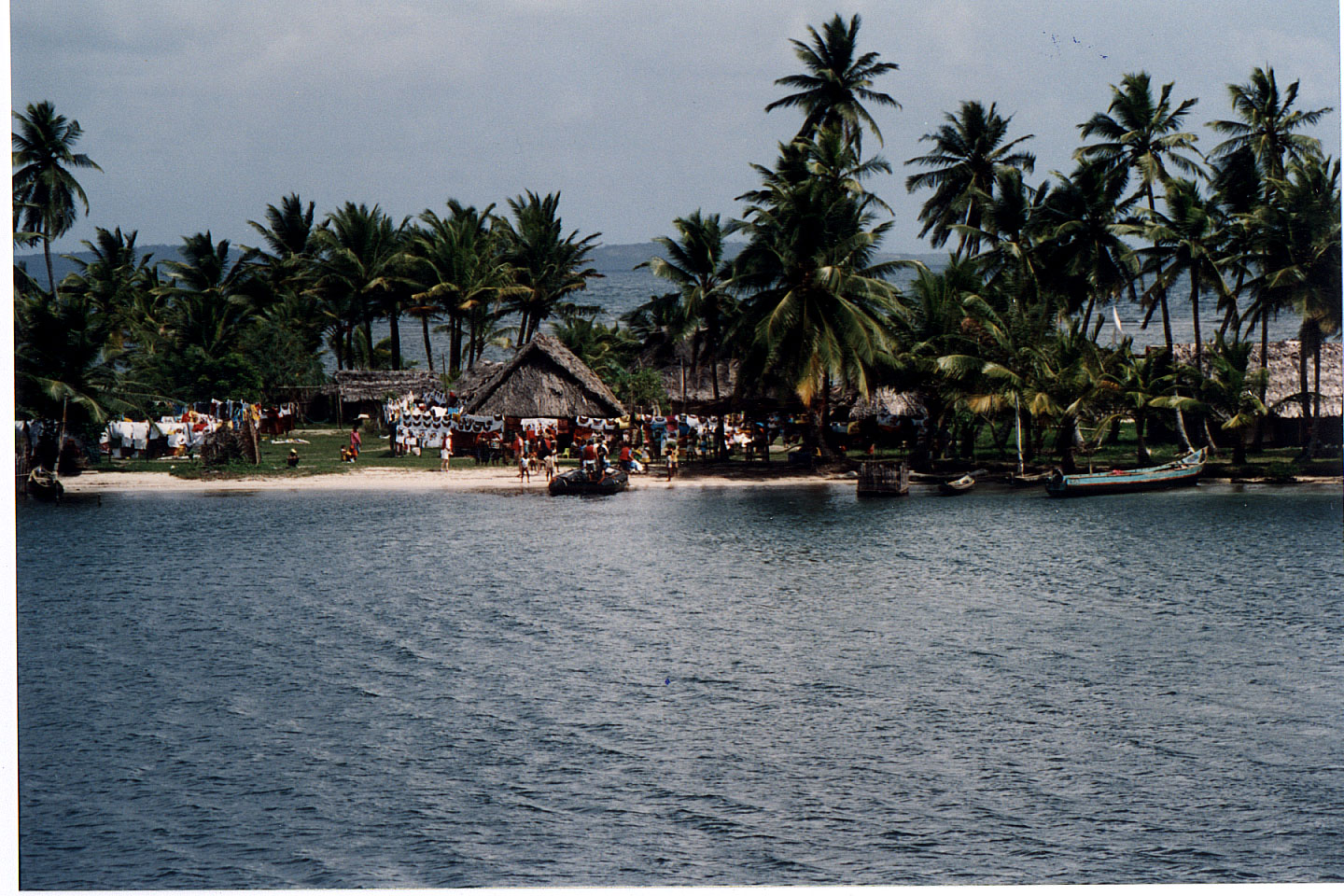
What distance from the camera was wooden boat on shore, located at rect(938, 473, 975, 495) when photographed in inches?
1342

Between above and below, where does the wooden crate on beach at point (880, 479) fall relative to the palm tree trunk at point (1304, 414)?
below

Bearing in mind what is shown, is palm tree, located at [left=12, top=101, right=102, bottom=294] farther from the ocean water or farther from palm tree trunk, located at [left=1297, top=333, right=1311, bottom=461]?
palm tree trunk, located at [left=1297, top=333, right=1311, bottom=461]

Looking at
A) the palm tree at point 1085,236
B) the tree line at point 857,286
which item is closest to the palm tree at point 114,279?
the tree line at point 857,286

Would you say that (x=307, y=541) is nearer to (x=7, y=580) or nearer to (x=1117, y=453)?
(x=7, y=580)

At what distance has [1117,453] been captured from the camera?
38062 millimetres

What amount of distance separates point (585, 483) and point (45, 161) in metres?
25.8

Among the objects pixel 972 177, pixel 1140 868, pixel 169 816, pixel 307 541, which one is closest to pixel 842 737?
pixel 1140 868

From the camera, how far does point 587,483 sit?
33406 millimetres

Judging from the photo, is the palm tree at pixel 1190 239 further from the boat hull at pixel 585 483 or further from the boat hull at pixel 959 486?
the boat hull at pixel 585 483

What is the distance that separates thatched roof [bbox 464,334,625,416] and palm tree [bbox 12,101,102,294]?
17.3 m

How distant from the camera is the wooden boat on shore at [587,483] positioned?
109ft

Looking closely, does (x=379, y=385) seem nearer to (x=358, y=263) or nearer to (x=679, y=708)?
(x=358, y=263)

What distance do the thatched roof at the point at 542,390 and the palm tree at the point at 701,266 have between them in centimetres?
426

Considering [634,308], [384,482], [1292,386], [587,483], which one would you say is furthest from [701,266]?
[634,308]
